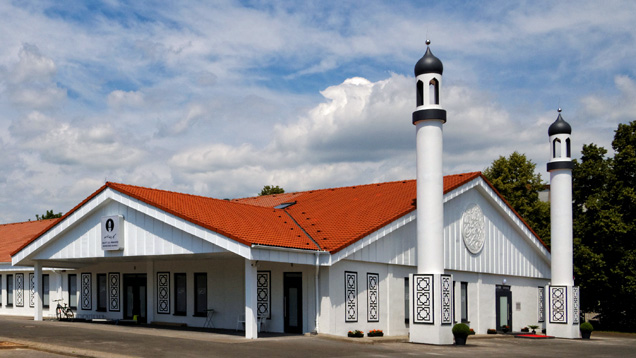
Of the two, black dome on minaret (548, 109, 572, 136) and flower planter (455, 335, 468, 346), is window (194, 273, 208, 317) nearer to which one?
flower planter (455, 335, 468, 346)

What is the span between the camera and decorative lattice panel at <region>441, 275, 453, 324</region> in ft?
78.3

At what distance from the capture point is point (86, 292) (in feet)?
108

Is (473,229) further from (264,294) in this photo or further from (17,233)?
(17,233)

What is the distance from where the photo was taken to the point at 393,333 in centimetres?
2709

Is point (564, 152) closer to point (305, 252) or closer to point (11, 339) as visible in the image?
point (305, 252)

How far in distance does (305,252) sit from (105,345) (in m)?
7.16

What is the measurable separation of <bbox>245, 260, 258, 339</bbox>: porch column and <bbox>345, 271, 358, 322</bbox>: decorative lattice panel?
4.25m

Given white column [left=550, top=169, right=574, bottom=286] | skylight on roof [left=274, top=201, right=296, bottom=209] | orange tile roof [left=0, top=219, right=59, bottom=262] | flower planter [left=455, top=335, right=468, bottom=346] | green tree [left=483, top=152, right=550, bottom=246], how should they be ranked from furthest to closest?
green tree [left=483, top=152, right=550, bottom=246]
orange tile roof [left=0, top=219, right=59, bottom=262]
white column [left=550, top=169, right=574, bottom=286]
skylight on roof [left=274, top=201, right=296, bottom=209]
flower planter [left=455, top=335, right=468, bottom=346]

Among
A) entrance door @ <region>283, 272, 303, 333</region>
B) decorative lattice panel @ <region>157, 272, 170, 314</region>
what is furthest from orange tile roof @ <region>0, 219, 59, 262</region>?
entrance door @ <region>283, 272, 303, 333</region>

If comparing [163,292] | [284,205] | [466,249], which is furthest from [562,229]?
[163,292]

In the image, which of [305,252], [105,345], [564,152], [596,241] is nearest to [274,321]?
[305,252]

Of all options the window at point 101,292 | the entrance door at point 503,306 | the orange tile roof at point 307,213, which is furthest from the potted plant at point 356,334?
the window at point 101,292

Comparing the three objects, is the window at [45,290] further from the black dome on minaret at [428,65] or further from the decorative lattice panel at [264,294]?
the black dome on minaret at [428,65]

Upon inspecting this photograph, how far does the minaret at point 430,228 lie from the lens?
2381 centimetres
